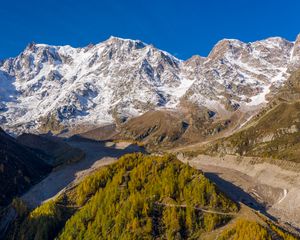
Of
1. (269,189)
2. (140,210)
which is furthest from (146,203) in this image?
(269,189)

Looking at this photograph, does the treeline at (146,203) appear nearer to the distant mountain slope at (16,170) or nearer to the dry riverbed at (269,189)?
the dry riverbed at (269,189)

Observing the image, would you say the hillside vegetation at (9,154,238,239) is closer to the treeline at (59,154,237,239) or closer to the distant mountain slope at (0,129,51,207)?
the treeline at (59,154,237,239)

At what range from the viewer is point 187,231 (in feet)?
322

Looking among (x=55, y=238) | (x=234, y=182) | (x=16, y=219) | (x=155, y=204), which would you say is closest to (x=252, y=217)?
(x=155, y=204)

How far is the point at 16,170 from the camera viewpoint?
154875 millimetres

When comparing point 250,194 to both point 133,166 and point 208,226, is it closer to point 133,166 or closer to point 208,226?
point 133,166

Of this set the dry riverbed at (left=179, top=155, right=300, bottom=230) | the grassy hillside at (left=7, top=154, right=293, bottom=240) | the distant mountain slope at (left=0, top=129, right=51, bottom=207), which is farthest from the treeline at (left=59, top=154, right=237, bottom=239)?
the distant mountain slope at (left=0, top=129, right=51, bottom=207)

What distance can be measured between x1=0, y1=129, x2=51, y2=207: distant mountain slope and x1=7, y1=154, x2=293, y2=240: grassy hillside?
29.2 meters

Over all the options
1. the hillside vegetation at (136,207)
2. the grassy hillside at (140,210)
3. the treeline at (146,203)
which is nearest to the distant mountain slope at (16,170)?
the grassy hillside at (140,210)

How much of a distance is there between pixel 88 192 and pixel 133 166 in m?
15.9

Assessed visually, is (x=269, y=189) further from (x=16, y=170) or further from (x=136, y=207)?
(x=16, y=170)

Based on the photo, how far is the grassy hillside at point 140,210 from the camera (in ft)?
322

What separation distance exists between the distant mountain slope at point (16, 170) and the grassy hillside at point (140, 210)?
2921 centimetres

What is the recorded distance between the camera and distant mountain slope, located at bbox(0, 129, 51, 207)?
140750 mm
